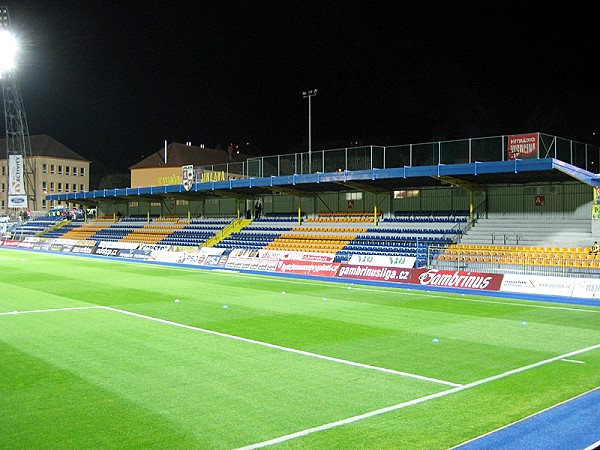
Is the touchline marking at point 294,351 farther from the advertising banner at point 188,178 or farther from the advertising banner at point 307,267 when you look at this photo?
the advertising banner at point 188,178

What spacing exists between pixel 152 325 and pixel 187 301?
16.4 ft

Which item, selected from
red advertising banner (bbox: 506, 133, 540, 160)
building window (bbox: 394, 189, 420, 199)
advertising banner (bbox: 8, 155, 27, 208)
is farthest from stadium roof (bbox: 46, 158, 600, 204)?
advertising banner (bbox: 8, 155, 27, 208)

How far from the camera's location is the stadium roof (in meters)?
29.2

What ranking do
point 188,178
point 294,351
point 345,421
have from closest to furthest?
point 345,421, point 294,351, point 188,178

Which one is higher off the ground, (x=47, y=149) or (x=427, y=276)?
(x=47, y=149)

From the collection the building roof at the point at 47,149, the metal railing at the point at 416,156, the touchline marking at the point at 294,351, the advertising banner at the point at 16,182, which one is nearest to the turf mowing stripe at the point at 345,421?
the touchline marking at the point at 294,351

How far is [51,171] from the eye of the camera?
103750 millimetres

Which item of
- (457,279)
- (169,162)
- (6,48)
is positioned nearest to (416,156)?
(457,279)

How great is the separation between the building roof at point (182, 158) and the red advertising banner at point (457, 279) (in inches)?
2666

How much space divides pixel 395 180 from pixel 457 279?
439 inches

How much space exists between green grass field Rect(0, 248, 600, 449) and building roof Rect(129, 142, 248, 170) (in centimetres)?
7274

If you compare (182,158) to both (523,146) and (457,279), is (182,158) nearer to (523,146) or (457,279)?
(523,146)

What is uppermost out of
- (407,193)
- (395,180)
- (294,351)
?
(395,180)

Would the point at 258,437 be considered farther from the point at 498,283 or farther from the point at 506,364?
the point at 498,283
